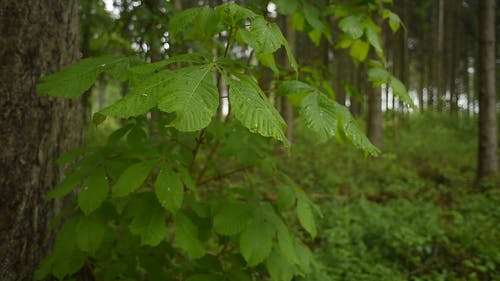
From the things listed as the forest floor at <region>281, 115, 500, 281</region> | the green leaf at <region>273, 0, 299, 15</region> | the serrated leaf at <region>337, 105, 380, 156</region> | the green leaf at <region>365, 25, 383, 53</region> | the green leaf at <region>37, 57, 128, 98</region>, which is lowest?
the forest floor at <region>281, 115, 500, 281</region>

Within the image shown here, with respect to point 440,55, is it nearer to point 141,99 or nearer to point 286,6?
point 286,6

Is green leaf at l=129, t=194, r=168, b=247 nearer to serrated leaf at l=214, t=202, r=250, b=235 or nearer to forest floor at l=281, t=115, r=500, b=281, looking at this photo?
serrated leaf at l=214, t=202, r=250, b=235

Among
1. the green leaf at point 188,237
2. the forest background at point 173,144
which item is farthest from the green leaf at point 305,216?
the green leaf at point 188,237

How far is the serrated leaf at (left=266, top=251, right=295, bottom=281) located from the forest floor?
19.7 inches

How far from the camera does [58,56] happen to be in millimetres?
1981

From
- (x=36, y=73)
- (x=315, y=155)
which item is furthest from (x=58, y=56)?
(x=315, y=155)

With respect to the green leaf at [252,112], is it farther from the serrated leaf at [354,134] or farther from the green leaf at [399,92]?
the green leaf at [399,92]

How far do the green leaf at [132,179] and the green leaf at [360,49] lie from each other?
50.4 inches

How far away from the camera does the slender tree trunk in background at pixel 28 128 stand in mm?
1756

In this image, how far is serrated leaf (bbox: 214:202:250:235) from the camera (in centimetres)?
157

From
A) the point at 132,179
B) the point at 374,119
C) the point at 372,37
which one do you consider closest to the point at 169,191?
the point at 132,179

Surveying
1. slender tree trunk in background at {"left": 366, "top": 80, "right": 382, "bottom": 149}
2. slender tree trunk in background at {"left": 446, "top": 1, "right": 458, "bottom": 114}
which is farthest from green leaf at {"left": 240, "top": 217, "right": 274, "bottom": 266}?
slender tree trunk in background at {"left": 446, "top": 1, "right": 458, "bottom": 114}

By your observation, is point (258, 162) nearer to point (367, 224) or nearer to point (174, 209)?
point (174, 209)

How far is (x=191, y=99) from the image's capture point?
94cm
